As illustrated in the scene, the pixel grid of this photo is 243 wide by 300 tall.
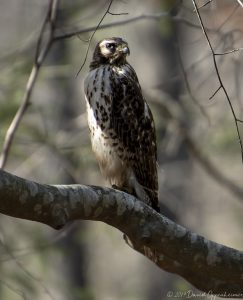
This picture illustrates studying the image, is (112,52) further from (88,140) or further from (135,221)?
(88,140)

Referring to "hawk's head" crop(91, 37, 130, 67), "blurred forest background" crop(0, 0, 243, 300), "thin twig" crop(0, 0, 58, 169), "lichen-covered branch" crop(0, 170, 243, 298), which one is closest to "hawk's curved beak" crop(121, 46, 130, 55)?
"hawk's head" crop(91, 37, 130, 67)

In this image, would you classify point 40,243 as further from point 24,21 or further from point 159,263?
point 24,21

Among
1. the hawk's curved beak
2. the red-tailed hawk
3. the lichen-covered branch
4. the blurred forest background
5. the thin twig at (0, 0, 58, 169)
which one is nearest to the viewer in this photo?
the lichen-covered branch

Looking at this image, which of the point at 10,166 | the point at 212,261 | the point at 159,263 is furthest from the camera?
the point at 10,166

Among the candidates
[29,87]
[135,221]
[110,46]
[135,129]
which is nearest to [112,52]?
[110,46]

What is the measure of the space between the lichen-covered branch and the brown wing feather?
0.82 metres

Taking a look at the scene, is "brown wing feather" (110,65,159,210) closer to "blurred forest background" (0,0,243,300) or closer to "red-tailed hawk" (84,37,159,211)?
"red-tailed hawk" (84,37,159,211)

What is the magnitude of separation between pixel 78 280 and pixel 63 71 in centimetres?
430

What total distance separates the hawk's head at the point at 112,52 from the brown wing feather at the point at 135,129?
8.1 inches

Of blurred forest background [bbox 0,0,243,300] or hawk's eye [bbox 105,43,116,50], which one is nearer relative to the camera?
hawk's eye [bbox 105,43,116,50]

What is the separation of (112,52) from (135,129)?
0.58 metres

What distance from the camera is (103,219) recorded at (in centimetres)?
434

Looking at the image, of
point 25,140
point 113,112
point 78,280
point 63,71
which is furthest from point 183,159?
point 113,112

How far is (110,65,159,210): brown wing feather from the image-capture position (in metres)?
5.70
